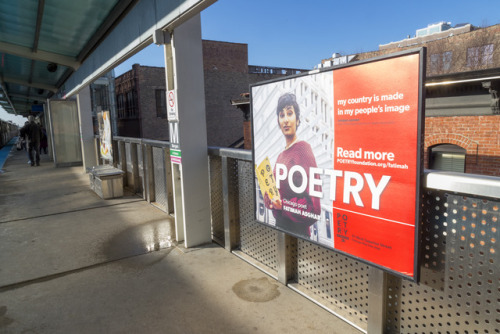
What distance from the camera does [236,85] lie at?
34.6 meters

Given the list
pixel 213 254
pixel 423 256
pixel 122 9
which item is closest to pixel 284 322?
pixel 423 256

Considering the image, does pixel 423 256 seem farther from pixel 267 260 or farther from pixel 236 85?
pixel 236 85

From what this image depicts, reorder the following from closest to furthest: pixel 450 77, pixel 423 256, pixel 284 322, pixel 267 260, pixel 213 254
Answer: pixel 423 256 → pixel 284 322 → pixel 267 260 → pixel 213 254 → pixel 450 77

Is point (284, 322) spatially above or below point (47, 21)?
below

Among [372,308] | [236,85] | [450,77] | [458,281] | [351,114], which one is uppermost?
[236,85]

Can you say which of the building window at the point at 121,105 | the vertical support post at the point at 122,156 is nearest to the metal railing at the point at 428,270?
the vertical support post at the point at 122,156

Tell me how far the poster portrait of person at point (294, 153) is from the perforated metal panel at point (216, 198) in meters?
1.12

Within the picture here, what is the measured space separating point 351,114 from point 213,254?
2.68 m

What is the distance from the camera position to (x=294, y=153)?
114 inches

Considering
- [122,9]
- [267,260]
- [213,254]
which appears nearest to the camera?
[267,260]

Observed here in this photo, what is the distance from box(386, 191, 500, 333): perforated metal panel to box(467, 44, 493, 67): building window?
41.2 meters

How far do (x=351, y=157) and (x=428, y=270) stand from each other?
0.92 meters

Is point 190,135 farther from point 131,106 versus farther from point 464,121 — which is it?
point 131,106

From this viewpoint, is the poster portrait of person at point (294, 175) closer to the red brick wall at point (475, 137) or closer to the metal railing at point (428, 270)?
the metal railing at point (428, 270)
